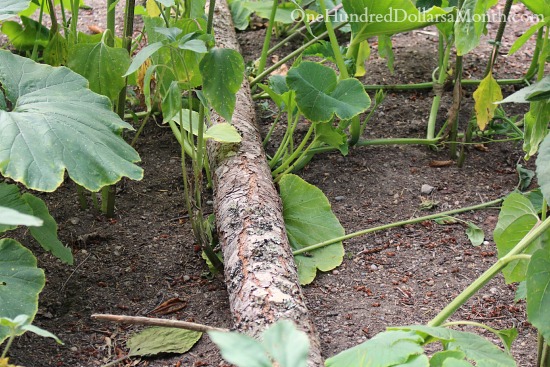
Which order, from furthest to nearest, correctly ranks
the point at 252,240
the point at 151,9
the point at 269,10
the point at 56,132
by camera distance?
the point at 269,10 < the point at 151,9 < the point at 252,240 < the point at 56,132

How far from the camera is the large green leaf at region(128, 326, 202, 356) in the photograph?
5.55 feet

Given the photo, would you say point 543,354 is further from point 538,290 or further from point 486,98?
point 486,98

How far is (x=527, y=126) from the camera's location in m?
1.68

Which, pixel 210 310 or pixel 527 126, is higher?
pixel 527 126

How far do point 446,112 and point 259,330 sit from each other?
→ 149cm

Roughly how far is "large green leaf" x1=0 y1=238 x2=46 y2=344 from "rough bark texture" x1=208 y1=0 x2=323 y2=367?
45cm

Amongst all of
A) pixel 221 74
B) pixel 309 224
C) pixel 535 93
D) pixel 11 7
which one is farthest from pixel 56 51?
pixel 535 93

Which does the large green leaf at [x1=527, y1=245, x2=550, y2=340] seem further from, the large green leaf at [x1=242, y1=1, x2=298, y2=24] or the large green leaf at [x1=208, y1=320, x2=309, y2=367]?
the large green leaf at [x1=242, y1=1, x2=298, y2=24]

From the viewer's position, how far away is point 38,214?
1.76m

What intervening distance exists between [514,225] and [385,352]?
68 cm

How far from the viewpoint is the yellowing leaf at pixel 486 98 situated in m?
2.21

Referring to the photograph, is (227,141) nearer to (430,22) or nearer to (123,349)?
(123,349)

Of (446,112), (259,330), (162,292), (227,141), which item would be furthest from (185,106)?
(259,330)

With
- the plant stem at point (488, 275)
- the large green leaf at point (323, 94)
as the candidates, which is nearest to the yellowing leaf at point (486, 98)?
the large green leaf at point (323, 94)
